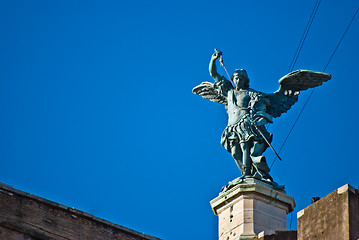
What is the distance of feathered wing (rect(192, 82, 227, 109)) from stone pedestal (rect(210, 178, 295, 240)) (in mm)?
→ 3056

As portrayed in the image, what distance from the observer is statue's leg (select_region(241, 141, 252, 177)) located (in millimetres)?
26000

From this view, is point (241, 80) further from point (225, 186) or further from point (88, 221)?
point (88, 221)

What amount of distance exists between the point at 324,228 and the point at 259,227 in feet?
19.5

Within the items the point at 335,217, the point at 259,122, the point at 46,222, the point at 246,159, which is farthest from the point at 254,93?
the point at 335,217

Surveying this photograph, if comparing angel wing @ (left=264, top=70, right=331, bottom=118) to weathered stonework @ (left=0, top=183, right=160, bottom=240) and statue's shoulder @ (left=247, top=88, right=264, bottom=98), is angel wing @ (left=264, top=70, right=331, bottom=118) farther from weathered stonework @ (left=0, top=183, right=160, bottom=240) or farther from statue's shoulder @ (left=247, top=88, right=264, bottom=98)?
weathered stonework @ (left=0, top=183, right=160, bottom=240)

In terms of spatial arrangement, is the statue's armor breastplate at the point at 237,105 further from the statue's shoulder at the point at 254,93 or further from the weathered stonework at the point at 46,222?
the weathered stonework at the point at 46,222

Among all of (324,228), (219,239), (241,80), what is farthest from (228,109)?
(324,228)

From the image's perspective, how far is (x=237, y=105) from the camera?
→ 27234mm

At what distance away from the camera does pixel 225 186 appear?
25.8 meters

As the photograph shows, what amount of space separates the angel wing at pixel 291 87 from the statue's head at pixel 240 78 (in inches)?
22.4

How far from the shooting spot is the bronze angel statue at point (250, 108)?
26.2 metres

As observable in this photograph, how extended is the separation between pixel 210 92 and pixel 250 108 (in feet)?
5.67

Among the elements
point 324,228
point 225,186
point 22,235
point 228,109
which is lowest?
point 324,228

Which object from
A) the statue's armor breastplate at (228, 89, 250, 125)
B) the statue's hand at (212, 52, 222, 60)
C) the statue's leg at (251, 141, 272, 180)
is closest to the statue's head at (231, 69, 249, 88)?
the statue's armor breastplate at (228, 89, 250, 125)
